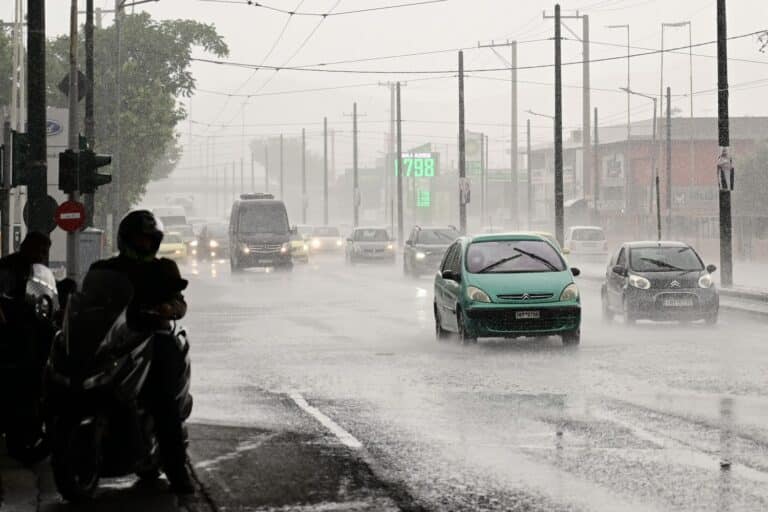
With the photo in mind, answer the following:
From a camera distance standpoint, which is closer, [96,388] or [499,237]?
[96,388]

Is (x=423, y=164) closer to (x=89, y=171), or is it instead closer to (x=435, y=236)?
(x=435, y=236)

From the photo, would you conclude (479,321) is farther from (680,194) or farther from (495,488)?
(680,194)

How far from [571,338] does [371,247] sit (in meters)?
38.4

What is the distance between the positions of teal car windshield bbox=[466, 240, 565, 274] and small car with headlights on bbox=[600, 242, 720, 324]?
421cm

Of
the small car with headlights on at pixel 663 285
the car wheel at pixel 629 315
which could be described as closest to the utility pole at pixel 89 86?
the small car with headlights on at pixel 663 285

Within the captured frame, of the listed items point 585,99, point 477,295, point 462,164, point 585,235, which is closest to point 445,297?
point 477,295

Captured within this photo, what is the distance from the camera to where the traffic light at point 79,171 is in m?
20.8

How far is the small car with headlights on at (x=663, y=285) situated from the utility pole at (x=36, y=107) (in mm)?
11269

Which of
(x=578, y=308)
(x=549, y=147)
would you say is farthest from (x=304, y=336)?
(x=549, y=147)

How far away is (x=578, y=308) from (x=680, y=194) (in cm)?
6962

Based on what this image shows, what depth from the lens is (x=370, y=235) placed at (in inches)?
2368

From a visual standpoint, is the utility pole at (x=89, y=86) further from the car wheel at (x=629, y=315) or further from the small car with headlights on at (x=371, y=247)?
the small car with headlights on at (x=371, y=247)

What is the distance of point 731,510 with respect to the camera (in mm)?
8320

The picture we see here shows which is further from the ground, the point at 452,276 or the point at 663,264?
the point at 663,264
